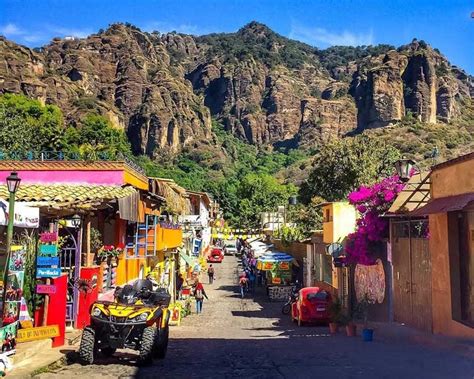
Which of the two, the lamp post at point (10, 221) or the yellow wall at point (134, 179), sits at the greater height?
the yellow wall at point (134, 179)

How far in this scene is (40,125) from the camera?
61.9m

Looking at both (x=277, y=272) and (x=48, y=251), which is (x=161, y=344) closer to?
(x=48, y=251)

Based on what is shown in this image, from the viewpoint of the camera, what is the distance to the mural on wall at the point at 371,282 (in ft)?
51.2

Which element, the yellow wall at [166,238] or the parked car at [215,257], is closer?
the yellow wall at [166,238]

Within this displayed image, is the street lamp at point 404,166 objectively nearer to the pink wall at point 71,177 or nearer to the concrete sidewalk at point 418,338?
the concrete sidewalk at point 418,338

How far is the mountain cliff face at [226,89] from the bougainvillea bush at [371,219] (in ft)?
247

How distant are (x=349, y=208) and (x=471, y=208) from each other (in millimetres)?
11887

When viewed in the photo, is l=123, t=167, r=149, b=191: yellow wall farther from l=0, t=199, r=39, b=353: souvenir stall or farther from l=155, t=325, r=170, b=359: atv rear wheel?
l=155, t=325, r=170, b=359: atv rear wheel

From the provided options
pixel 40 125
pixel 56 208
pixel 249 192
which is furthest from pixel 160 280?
pixel 249 192

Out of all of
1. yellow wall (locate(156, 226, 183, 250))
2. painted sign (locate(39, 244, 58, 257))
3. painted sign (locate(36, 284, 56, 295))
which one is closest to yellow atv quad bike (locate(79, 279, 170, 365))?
painted sign (locate(36, 284, 56, 295))

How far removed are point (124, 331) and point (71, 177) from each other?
430 inches

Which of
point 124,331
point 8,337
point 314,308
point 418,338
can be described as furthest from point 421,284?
point 8,337

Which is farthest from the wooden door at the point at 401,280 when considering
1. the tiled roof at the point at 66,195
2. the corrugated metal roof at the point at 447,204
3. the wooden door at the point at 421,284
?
the tiled roof at the point at 66,195

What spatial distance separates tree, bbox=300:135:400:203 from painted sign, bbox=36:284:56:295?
96.2ft
